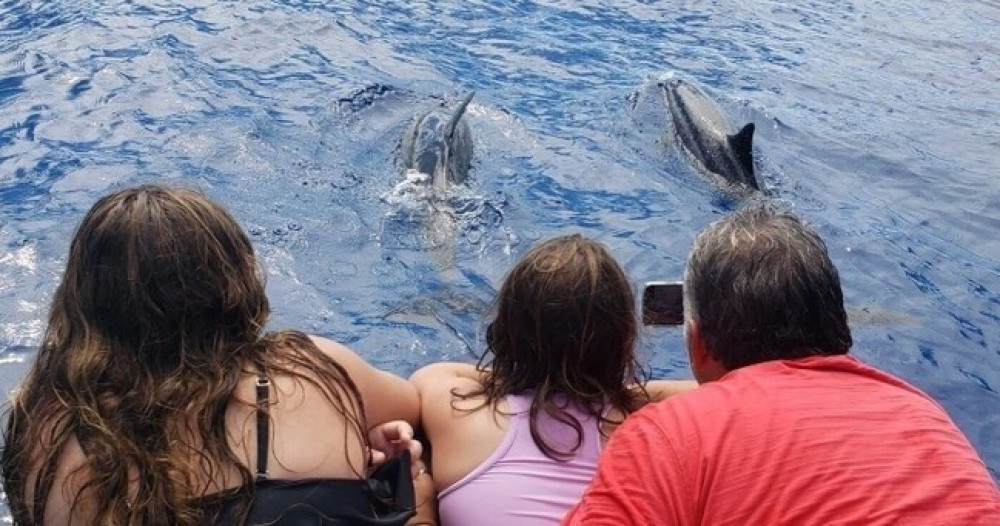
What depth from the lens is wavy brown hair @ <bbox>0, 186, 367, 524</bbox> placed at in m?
2.45

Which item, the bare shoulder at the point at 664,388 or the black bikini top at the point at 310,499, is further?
the bare shoulder at the point at 664,388

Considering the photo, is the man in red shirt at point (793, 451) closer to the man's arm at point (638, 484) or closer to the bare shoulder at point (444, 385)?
the man's arm at point (638, 484)

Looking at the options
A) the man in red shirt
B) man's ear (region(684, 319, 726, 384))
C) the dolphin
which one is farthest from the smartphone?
the dolphin

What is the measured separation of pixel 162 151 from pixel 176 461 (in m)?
5.94

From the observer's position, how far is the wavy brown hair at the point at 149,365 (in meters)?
2.45

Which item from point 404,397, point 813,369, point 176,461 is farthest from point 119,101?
point 813,369

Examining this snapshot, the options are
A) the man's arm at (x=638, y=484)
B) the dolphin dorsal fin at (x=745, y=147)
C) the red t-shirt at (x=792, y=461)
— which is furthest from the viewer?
the dolphin dorsal fin at (x=745, y=147)

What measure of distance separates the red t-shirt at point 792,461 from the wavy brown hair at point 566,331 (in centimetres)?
97

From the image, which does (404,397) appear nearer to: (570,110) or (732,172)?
(732,172)

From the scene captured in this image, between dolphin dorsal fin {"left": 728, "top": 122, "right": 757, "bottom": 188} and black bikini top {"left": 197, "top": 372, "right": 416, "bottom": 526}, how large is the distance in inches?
211

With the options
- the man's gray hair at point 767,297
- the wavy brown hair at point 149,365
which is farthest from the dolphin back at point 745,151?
the wavy brown hair at point 149,365

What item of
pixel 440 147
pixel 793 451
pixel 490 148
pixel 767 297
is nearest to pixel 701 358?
pixel 767 297

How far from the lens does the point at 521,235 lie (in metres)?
7.04

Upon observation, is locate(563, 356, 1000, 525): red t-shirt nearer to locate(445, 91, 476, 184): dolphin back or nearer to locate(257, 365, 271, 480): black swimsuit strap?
locate(257, 365, 271, 480): black swimsuit strap
